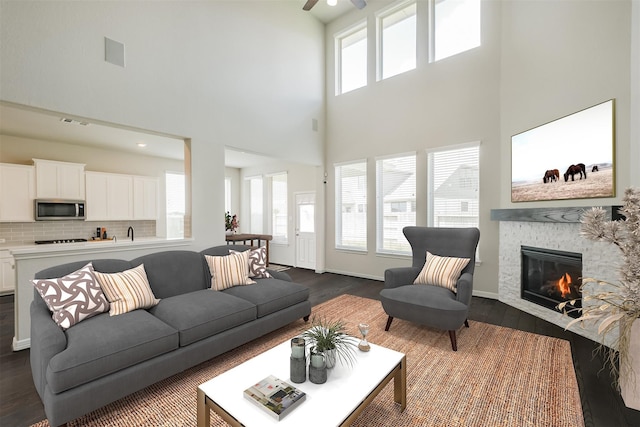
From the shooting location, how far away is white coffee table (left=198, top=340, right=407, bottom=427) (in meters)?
1.39

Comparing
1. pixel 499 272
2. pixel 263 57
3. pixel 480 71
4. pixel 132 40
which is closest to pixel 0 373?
pixel 132 40

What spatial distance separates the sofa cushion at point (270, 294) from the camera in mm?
2895

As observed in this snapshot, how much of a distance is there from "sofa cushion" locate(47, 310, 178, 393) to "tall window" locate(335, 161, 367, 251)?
4262 millimetres

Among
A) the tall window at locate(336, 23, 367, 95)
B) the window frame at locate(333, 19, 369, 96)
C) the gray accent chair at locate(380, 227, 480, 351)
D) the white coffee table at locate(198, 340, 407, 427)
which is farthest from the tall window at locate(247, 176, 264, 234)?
the white coffee table at locate(198, 340, 407, 427)

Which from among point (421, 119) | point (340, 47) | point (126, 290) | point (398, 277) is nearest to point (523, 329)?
point (398, 277)

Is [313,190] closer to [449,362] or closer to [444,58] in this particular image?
[444,58]

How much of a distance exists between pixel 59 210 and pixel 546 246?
7.76m

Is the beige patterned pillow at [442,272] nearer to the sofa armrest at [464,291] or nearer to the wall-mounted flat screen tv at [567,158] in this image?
the sofa armrest at [464,291]

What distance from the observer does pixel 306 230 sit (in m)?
6.81

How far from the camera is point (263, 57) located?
16.2 ft

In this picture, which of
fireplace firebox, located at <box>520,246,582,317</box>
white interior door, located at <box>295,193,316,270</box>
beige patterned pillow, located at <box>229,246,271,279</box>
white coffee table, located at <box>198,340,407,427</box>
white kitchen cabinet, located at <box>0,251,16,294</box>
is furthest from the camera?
white interior door, located at <box>295,193,316,270</box>

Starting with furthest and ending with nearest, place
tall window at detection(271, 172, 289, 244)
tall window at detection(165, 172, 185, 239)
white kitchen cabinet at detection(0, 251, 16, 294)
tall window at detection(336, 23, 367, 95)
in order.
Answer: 1. tall window at detection(271, 172, 289, 244)
2. tall window at detection(165, 172, 185, 239)
3. tall window at detection(336, 23, 367, 95)
4. white kitchen cabinet at detection(0, 251, 16, 294)

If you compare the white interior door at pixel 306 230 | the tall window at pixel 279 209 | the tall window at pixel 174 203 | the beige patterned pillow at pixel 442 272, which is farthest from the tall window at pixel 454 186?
the tall window at pixel 174 203

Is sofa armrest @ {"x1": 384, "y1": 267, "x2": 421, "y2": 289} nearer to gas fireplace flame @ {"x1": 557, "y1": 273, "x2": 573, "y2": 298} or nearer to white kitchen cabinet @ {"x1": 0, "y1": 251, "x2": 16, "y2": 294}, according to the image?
gas fireplace flame @ {"x1": 557, "y1": 273, "x2": 573, "y2": 298}
